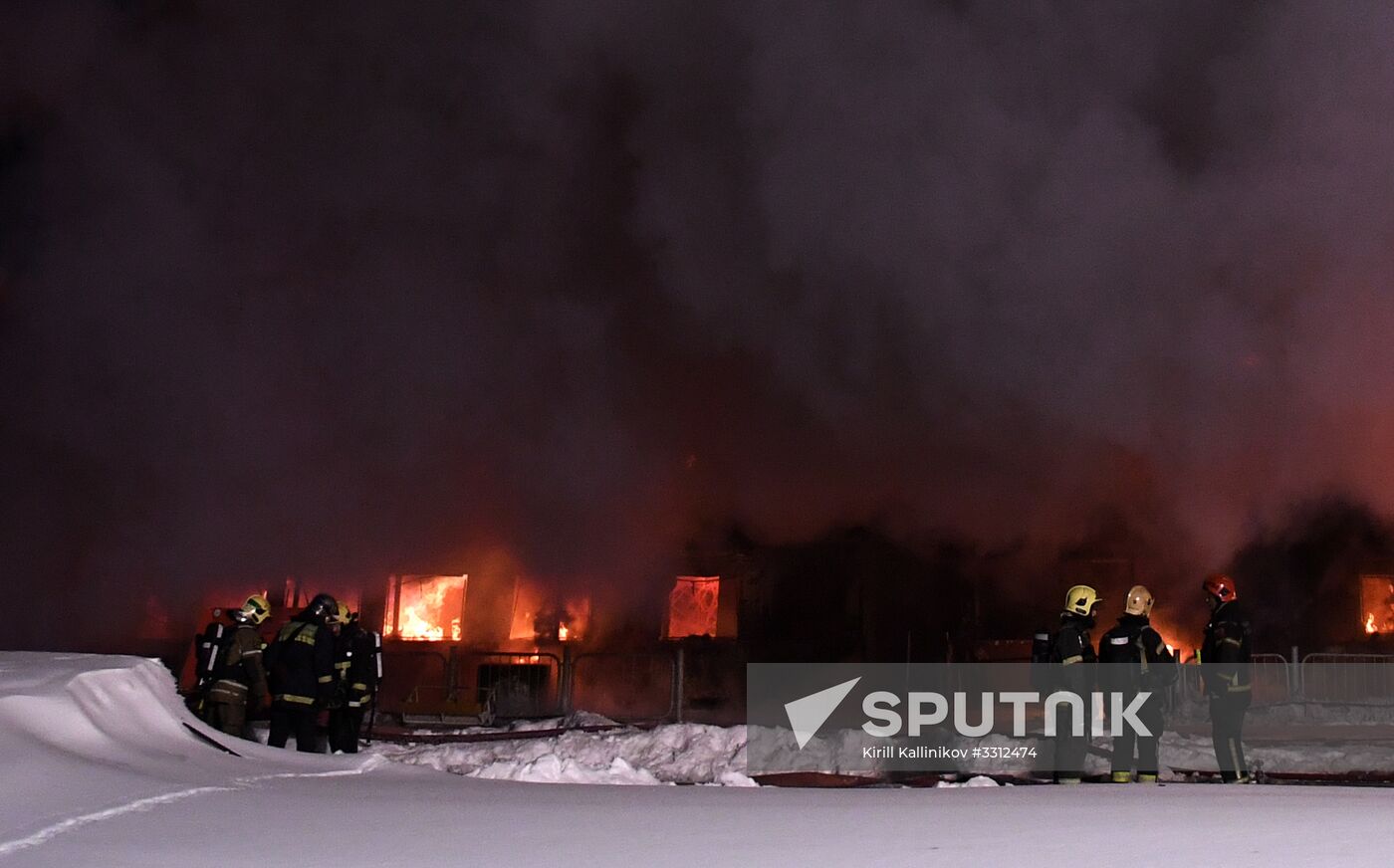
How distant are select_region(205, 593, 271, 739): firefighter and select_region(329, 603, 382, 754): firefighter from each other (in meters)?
0.60

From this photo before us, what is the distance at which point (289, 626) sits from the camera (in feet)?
28.8

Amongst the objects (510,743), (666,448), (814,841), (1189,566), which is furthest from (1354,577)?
(814,841)

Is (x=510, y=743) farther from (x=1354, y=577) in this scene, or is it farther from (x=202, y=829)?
(x=1354, y=577)

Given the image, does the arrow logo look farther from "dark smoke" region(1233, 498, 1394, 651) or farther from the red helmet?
"dark smoke" region(1233, 498, 1394, 651)

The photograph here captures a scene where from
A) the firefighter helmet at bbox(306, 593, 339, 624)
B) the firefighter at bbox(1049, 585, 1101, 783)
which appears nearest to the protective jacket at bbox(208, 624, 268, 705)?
the firefighter helmet at bbox(306, 593, 339, 624)

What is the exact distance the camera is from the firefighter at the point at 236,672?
28.9 ft

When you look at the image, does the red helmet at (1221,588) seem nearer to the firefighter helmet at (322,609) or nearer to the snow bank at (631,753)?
the snow bank at (631,753)

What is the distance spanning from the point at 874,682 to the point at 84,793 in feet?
41.1

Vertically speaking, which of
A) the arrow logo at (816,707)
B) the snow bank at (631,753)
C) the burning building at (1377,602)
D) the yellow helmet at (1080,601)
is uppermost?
the burning building at (1377,602)

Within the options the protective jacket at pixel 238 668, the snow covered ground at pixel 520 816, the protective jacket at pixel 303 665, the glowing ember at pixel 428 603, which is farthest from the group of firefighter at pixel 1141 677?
the glowing ember at pixel 428 603

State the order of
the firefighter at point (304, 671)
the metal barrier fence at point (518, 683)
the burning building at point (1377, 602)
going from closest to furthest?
the firefighter at point (304, 671) → the metal barrier fence at point (518, 683) → the burning building at point (1377, 602)

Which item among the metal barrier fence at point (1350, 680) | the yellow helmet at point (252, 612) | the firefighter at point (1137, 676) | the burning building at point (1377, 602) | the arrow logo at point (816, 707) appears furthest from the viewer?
the burning building at point (1377, 602)

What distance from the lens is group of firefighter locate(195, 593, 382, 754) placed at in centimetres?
866

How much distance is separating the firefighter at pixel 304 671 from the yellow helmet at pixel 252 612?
295mm
